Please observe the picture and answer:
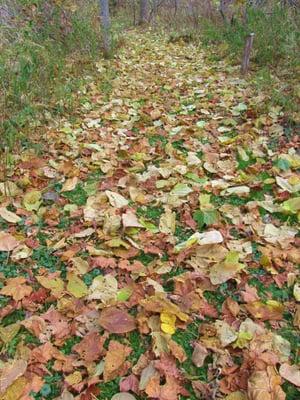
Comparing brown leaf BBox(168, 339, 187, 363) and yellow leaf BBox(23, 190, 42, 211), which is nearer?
brown leaf BBox(168, 339, 187, 363)

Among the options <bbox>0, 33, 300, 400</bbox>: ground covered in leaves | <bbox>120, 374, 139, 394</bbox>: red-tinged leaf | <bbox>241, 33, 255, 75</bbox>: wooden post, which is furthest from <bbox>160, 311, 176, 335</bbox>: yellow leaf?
<bbox>241, 33, 255, 75</bbox>: wooden post

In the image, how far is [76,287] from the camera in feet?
6.84

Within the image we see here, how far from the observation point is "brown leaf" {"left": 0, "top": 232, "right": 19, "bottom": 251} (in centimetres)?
232

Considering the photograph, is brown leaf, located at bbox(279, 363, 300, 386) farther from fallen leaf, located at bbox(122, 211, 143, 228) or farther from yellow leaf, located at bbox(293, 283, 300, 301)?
fallen leaf, located at bbox(122, 211, 143, 228)

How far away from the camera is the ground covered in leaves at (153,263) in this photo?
1.70 m

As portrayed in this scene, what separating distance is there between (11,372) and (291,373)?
111 centimetres

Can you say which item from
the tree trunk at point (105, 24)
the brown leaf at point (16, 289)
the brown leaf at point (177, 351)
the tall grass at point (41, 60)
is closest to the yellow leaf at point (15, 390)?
the brown leaf at point (16, 289)

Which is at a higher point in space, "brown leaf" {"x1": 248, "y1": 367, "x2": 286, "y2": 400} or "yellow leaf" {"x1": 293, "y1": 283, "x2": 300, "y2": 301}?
"yellow leaf" {"x1": 293, "y1": 283, "x2": 300, "y2": 301}

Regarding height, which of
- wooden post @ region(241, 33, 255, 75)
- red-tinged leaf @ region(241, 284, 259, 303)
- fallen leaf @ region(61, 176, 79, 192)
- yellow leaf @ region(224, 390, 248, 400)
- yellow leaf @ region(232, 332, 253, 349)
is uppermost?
wooden post @ region(241, 33, 255, 75)

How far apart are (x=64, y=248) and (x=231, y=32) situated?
5448 millimetres

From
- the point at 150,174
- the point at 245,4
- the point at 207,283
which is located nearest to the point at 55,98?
the point at 150,174

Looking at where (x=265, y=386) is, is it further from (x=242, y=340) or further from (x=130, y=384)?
(x=130, y=384)

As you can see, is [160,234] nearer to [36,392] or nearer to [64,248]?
[64,248]

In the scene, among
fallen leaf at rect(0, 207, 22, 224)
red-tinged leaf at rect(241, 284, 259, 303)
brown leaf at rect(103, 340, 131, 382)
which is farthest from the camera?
fallen leaf at rect(0, 207, 22, 224)
